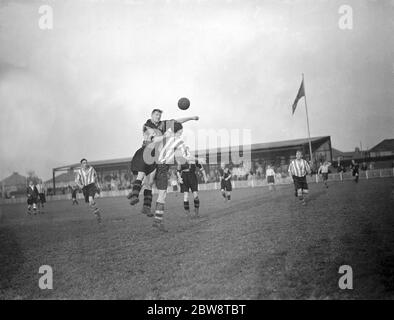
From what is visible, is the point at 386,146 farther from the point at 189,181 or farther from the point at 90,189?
the point at 90,189

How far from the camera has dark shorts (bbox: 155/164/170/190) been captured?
6551 millimetres

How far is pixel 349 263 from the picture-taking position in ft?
12.1

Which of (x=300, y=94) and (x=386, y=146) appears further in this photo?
(x=386, y=146)

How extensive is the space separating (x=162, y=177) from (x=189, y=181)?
3187 mm

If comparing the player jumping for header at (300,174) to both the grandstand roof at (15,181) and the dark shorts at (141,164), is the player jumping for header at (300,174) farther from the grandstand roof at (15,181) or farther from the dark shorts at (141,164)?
the grandstand roof at (15,181)

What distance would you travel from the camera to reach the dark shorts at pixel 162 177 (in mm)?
6551

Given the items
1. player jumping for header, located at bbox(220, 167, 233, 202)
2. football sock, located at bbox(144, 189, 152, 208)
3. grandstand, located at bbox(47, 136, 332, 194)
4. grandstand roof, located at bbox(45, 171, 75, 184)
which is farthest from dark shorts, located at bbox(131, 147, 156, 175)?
grandstand roof, located at bbox(45, 171, 75, 184)

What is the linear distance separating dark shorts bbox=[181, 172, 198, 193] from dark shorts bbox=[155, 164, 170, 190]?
2986 mm

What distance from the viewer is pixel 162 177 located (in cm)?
657

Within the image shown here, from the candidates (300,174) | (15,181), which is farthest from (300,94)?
(15,181)

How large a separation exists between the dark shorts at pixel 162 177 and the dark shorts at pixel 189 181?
9.80 ft
